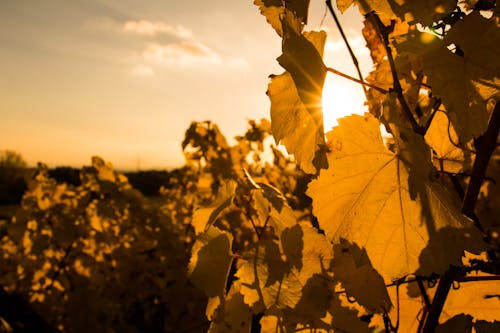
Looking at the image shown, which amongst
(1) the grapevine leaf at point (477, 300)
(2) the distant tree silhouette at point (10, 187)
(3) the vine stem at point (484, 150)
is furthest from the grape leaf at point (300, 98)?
(2) the distant tree silhouette at point (10, 187)

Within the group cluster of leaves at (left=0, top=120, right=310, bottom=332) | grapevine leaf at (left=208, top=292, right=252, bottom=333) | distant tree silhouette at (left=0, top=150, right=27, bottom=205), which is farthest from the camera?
distant tree silhouette at (left=0, top=150, right=27, bottom=205)

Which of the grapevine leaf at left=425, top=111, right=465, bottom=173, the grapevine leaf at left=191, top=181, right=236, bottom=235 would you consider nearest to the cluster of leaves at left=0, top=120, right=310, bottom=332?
the grapevine leaf at left=191, top=181, right=236, bottom=235

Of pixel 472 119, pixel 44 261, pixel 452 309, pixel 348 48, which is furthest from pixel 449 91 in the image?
pixel 44 261

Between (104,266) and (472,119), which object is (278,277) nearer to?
(472,119)

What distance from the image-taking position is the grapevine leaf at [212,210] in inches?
50.1

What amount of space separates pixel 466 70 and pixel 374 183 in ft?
0.96

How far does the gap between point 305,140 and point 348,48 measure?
14.0 inches

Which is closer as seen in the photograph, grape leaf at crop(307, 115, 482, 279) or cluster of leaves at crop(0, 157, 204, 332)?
grape leaf at crop(307, 115, 482, 279)

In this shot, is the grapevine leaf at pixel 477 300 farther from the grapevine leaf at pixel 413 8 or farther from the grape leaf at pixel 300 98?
the grapevine leaf at pixel 413 8

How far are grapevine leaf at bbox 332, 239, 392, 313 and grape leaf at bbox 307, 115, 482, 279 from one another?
0.11 feet

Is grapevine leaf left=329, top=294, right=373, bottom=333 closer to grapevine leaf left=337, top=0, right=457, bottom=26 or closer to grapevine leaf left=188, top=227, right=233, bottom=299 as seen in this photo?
grapevine leaf left=188, top=227, right=233, bottom=299

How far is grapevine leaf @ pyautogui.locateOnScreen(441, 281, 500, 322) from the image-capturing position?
123 centimetres

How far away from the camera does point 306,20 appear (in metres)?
0.85

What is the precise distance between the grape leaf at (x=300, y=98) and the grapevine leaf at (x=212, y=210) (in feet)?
1.37
